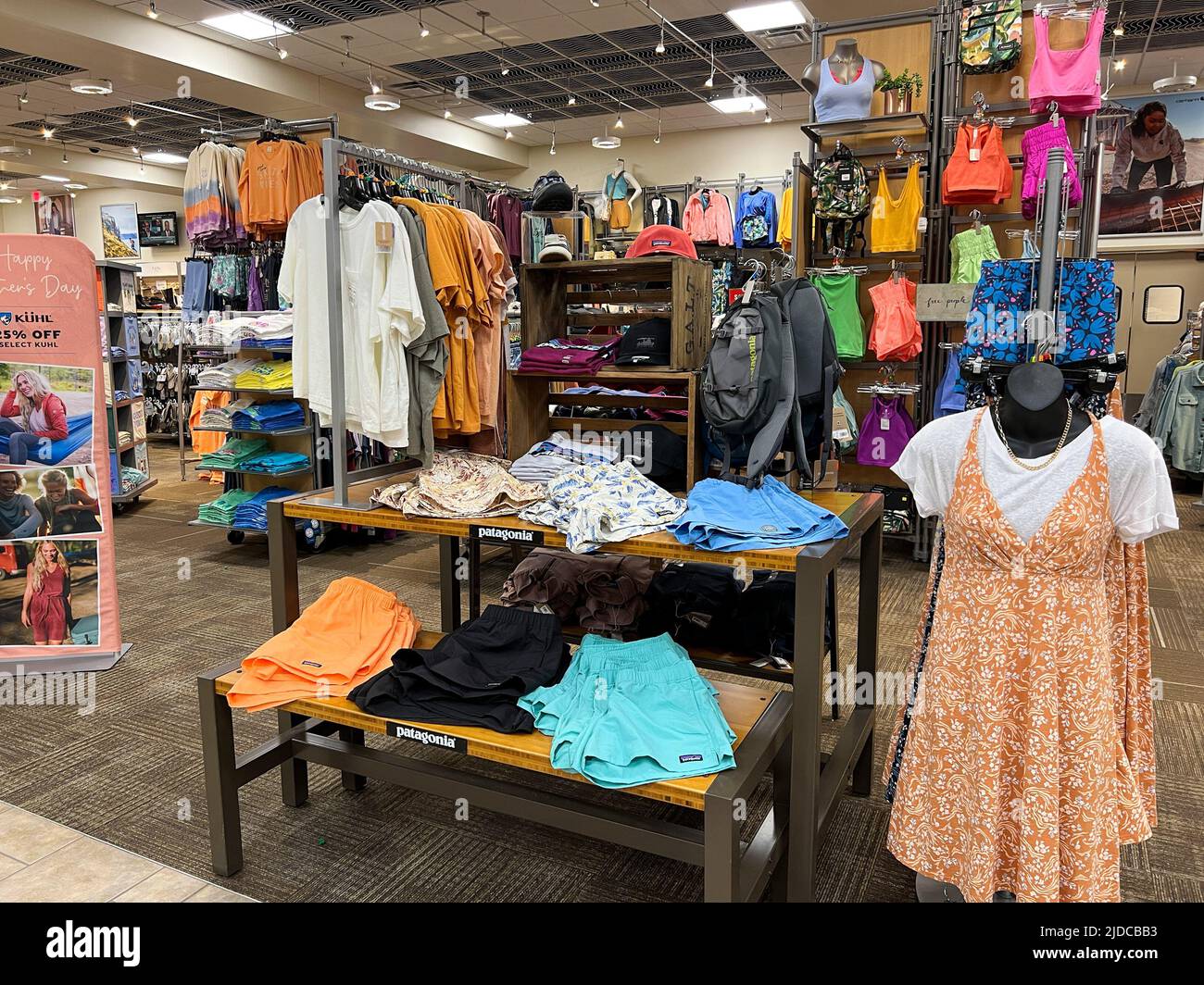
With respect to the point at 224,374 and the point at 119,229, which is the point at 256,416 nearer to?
the point at 224,374

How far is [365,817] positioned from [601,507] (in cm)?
134

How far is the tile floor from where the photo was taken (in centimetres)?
233

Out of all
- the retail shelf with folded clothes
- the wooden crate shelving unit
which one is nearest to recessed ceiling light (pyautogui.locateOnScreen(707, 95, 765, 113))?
the retail shelf with folded clothes

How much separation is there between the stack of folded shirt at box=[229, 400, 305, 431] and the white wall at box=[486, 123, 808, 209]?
7.34 m

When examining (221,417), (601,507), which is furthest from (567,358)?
(221,417)

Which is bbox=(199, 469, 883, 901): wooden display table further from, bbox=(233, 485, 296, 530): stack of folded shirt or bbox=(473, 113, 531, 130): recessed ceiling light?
bbox=(473, 113, 531, 130): recessed ceiling light

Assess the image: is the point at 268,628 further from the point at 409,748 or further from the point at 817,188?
the point at 817,188

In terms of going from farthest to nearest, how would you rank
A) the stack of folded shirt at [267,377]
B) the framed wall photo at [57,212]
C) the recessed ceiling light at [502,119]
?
the framed wall photo at [57,212] → the recessed ceiling light at [502,119] → the stack of folded shirt at [267,377]

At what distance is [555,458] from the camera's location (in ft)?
9.16

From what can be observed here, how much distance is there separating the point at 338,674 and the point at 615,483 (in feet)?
3.07

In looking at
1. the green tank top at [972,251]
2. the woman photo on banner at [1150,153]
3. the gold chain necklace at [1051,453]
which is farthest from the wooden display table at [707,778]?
the woman photo on banner at [1150,153]

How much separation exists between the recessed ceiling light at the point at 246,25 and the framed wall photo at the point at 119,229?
824 cm

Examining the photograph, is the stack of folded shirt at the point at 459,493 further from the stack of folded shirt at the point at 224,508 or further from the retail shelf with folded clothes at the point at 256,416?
the stack of folded shirt at the point at 224,508

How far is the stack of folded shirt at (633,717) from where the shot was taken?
6.17 feet
